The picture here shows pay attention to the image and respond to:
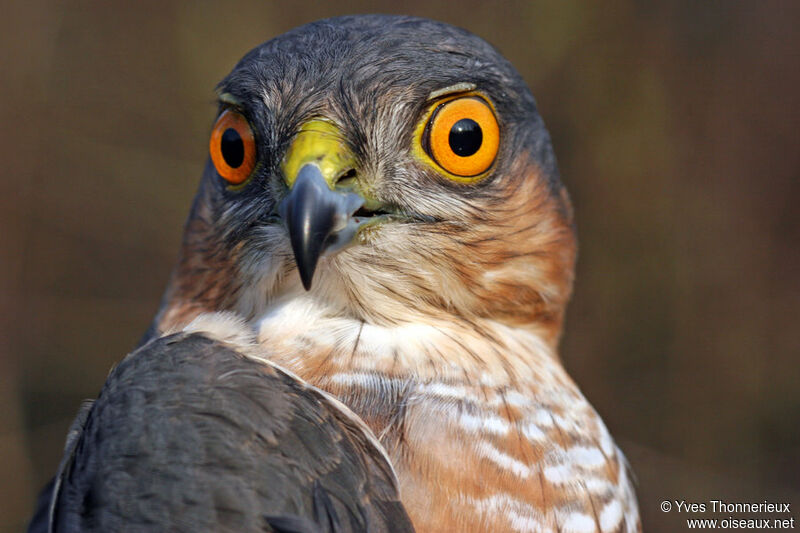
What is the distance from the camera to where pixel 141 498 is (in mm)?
1294

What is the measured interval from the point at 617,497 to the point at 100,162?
4.48 m

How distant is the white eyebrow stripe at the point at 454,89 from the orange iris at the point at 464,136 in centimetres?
2

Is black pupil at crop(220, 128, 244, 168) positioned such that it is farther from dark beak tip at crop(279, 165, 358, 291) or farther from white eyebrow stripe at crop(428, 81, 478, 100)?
white eyebrow stripe at crop(428, 81, 478, 100)

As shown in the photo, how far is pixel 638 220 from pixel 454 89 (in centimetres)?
345

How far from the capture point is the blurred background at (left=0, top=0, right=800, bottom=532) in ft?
16.4

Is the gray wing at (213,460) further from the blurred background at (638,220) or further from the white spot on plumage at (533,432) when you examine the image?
the blurred background at (638,220)

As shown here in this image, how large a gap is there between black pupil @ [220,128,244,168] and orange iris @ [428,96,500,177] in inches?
19.2

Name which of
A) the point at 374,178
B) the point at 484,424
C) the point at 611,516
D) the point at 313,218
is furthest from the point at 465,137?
the point at 611,516

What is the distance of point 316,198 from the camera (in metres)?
1.67

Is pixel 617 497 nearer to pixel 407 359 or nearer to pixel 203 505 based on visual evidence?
pixel 407 359

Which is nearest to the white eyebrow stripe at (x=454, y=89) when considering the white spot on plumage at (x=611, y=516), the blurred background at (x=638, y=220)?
the white spot on plumage at (x=611, y=516)

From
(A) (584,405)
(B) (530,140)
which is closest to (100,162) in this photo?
(B) (530,140)

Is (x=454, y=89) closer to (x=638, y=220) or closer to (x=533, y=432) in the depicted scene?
(x=533, y=432)

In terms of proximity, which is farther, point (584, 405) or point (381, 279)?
point (584, 405)
